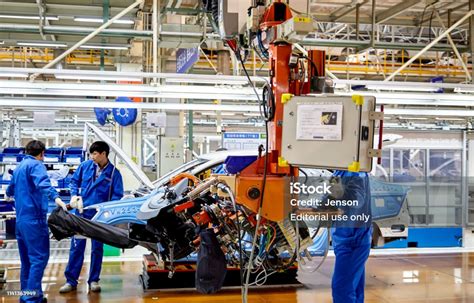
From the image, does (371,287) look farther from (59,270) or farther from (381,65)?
(381,65)

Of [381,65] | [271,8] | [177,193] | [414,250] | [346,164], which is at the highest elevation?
[381,65]

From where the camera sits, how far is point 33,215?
5477mm

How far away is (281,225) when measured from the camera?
12.1ft

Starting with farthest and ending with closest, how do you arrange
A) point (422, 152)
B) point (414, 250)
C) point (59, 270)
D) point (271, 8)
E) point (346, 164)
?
point (422, 152)
point (414, 250)
point (59, 270)
point (271, 8)
point (346, 164)

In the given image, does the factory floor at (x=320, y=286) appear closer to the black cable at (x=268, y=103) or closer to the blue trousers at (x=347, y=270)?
the blue trousers at (x=347, y=270)

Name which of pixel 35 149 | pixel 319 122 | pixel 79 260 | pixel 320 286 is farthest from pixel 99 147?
pixel 319 122

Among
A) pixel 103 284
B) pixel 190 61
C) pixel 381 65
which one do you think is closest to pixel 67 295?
pixel 103 284

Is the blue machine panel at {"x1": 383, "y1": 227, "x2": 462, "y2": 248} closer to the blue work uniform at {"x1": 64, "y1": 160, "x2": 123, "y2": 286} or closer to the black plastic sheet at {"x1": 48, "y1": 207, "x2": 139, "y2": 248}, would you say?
the blue work uniform at {"x1": 64, "y1": 160, "x2": 123, "y2": 286}

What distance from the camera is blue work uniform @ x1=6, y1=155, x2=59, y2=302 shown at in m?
5.45

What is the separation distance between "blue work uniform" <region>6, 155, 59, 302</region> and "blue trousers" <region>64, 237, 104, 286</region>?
81 centimetres

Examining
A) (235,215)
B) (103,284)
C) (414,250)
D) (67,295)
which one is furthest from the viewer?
(414,250)

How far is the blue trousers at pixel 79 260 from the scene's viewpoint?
6348 mm

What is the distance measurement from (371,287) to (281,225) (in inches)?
143

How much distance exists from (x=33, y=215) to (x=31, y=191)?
9.2 inches
